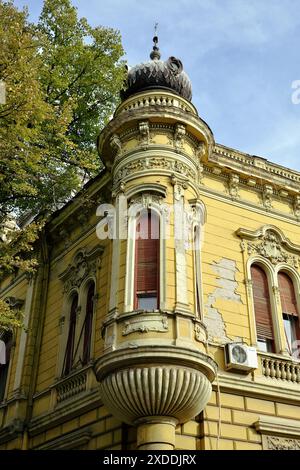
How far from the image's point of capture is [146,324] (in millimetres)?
10250

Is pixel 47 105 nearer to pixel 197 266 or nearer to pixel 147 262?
pixel 147 262

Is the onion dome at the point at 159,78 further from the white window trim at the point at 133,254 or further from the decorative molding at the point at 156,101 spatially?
the white window trim at the point at 133,254

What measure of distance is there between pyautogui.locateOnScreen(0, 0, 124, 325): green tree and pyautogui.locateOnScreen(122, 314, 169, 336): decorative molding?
213 centimetres

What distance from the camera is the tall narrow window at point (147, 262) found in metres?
11.0

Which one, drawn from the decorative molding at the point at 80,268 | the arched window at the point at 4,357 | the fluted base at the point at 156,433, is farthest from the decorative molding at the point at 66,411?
the decorative molding at the point at 80,268

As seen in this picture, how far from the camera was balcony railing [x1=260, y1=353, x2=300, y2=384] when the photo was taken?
38.0 ft

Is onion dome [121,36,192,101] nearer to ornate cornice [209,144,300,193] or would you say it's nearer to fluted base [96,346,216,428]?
ornate cornice [209,144,300,193]

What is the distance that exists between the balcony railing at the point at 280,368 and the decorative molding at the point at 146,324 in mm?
2656

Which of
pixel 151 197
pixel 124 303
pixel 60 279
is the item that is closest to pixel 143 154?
pixel 151 197

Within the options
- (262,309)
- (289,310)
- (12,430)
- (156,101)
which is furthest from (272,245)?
(12,430)

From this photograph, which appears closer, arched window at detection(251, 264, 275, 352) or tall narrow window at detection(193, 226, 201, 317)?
tall narrow window at detection(193, 226, 201, 317)

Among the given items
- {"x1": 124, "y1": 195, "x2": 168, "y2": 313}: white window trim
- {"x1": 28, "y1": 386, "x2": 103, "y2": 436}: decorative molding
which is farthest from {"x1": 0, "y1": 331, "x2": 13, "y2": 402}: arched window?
{"x1": 124, "y1": 195, "x2": 168, "y2": 313}: white window trim

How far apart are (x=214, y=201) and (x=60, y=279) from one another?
4.54 meters

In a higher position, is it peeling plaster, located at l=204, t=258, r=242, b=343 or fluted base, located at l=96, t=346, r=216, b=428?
peeling plaster, located at l=204, t=258, r=242, b=343
